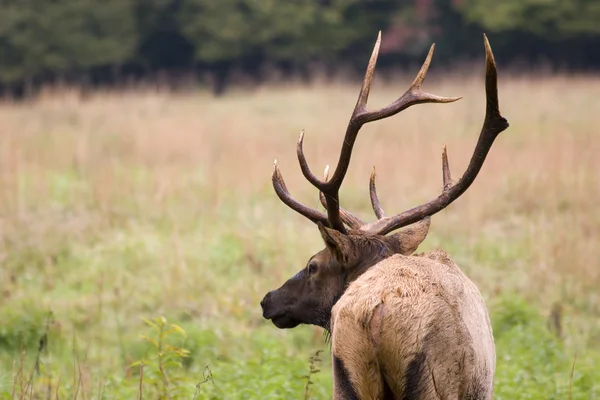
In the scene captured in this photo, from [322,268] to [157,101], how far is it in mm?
14928

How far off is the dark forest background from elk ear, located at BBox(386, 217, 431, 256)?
24.7m

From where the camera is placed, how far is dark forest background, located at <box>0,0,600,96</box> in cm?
2911

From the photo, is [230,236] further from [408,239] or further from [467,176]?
[467,176]

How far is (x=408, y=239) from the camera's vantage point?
478cm

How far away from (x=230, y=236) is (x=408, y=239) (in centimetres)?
543

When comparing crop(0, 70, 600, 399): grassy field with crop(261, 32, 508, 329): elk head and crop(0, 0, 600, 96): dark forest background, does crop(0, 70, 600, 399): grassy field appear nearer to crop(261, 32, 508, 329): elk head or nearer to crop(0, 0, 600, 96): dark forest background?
crop(261, 32, 508, 329): elk head

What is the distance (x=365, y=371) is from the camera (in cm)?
343

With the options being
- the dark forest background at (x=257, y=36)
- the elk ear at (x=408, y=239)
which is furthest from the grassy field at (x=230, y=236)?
the dark forest background at (x=257, y=36)

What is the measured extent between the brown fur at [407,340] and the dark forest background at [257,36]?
26028mm

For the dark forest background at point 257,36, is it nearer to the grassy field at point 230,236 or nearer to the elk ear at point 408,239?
the grassy field at point 230,236

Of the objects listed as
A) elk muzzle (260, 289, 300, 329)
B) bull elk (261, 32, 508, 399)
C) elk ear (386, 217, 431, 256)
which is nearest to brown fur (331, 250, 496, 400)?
bull elk (261, 32, 508, 399)

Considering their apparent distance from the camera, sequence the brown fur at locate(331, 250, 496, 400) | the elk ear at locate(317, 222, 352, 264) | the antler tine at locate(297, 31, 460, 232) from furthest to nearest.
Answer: the antler tine at locate(297, 31, 460, 232) < the elk ear at locate(317, 222, 352, 264) < the brown fur at locate(331, 250, 496, 400)

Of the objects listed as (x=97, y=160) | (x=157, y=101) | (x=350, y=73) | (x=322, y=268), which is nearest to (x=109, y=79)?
(x=350, y=73)

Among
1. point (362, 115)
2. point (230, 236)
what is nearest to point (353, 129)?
point (362, 115)
